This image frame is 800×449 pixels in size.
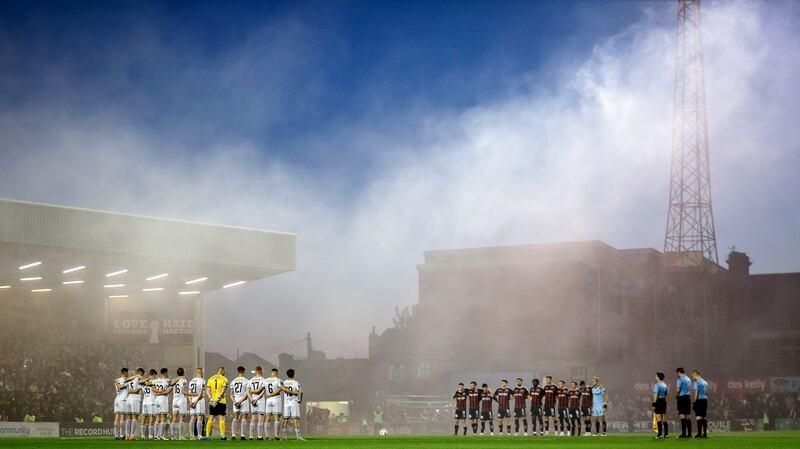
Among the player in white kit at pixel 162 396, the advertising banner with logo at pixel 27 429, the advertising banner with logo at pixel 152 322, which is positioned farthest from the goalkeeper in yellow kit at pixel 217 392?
the advertising banner with logo at pixel 152 322

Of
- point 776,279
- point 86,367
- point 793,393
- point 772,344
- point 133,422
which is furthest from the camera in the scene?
point 776,279

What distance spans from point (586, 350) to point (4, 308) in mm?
45462

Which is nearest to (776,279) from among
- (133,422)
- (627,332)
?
(627,332)

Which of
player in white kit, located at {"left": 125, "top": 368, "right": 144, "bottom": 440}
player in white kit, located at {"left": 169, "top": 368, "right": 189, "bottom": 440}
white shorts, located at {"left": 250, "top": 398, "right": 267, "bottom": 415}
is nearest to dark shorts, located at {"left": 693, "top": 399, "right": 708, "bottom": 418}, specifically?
white shorts, located at {"left": 250, "top": 398, "right": 267, "bottom": 415}

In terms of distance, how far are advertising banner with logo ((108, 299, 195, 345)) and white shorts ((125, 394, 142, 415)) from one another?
20.4 metres

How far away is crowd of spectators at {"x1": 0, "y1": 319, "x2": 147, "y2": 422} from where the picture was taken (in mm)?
45344

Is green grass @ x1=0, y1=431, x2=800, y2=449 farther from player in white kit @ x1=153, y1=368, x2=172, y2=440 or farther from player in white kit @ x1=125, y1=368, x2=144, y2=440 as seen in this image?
player in white kit @ x1=153, y1=368, x2=172, y2=440

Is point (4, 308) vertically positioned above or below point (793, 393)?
above

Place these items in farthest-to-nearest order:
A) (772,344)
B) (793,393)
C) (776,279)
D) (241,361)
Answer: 1. (241,361)
2. (776,279)
3. (772,344)
4. (793,393)

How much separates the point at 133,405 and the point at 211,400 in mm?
3619

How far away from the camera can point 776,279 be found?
8231 centimetres

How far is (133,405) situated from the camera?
30.6 m

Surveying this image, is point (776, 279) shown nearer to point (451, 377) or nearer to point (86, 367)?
point (451, 377)

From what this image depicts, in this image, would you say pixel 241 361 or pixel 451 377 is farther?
pixel 241 361
